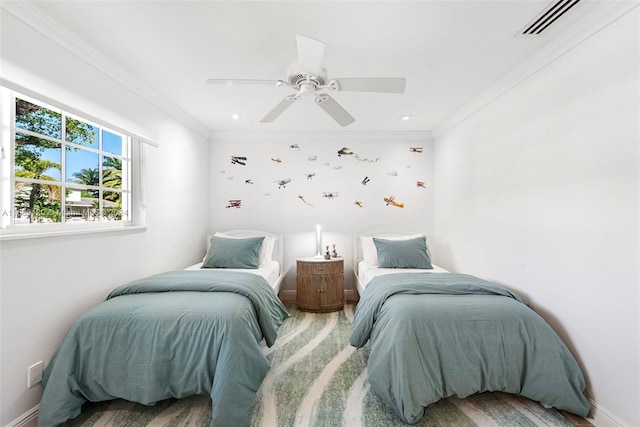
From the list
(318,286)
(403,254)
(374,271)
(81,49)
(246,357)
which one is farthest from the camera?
(318,286)

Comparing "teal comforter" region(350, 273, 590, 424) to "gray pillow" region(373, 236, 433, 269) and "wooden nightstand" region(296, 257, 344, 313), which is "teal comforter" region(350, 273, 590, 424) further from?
"wooden nightstand" region(296, 257, 344, 313)

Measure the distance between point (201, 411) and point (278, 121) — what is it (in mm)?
3018

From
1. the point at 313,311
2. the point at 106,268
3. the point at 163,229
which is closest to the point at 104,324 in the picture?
the point at 106,268

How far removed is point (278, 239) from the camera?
4035mm

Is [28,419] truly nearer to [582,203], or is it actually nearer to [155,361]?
[155,361]

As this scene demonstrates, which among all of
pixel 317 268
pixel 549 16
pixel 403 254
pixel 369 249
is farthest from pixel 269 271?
pixel 549 16

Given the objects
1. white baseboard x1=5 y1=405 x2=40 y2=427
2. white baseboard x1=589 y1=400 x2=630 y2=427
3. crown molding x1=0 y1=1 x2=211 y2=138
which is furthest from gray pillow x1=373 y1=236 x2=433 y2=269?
white baseboard x1=5 y1=405 x2=40 y2=427

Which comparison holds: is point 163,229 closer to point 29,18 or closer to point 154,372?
point 154,372

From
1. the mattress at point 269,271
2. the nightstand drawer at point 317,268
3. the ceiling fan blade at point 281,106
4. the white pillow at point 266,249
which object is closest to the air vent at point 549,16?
the ceiling fan blade at point 281,106

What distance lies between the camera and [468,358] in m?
1.78

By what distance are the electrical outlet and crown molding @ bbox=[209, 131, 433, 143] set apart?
3.11 m

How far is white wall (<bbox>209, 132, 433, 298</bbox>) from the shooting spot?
4.14 meters

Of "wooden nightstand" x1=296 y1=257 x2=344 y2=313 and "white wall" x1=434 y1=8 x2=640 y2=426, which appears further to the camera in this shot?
"wooden nightstand" x1=296 y1=257 x2=344 y2=313

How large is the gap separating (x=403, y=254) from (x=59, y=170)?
318 centimetres
